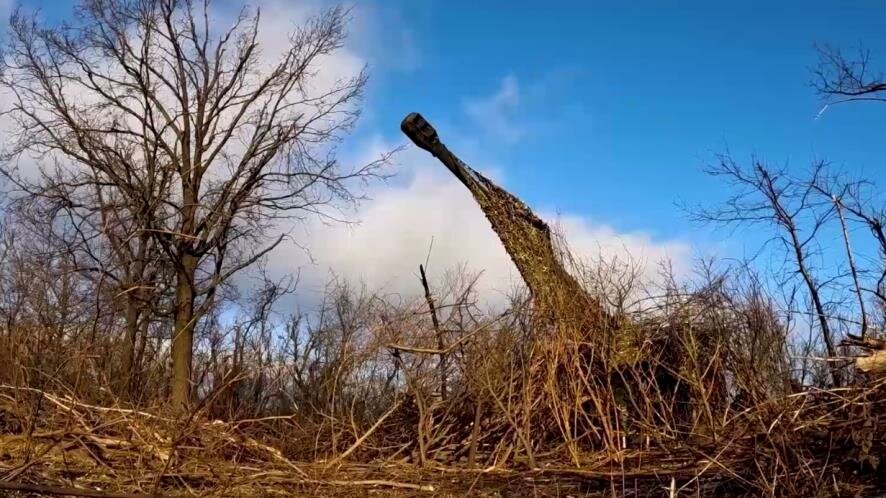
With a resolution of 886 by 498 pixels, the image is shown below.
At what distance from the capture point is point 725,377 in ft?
27.2

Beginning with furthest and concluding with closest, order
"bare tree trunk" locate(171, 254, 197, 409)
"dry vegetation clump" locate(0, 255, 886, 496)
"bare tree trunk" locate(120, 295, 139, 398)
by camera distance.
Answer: "bare tree trunk" locate(171, 254, 197, 409) → "bare tree trunk" locate(120, 295, 139, 398) → "dry vegetation clump" locate(0, 255, 886, 496)

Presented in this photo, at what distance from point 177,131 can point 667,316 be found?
45.7ft

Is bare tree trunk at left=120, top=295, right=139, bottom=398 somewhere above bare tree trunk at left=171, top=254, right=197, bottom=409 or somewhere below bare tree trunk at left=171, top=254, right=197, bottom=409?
below

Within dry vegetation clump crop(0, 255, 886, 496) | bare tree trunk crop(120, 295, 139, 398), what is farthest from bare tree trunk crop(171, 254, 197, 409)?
dry vegetation clump crop(0, 255, 886, 496)

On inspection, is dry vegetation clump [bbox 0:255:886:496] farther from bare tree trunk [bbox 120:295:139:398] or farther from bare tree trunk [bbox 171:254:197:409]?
bare tree trunk [bbox 171:254:197:409]

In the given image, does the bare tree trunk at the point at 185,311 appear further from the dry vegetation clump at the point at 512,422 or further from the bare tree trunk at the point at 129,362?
the dry vegetation clump at the point at 512,422

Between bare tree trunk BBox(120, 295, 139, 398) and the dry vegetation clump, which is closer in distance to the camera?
the dry vegetation clump

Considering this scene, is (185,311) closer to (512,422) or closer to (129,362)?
(129,362)

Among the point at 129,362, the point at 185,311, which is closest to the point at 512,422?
the point at 129,362

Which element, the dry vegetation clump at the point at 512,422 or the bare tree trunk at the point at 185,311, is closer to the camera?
the dry vegetation clump at the point at 512,422

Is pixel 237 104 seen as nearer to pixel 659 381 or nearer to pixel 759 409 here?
pixel 659 381

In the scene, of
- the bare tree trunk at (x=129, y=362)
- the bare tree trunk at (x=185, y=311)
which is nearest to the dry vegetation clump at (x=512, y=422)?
the bare tree trunk at (x=129, y=362)

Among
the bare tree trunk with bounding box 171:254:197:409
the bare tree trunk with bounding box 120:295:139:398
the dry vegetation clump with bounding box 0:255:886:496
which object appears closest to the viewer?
the dry vegetation clump with bounding box 0:255:886:496

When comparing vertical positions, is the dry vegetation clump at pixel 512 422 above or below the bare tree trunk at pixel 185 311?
below
